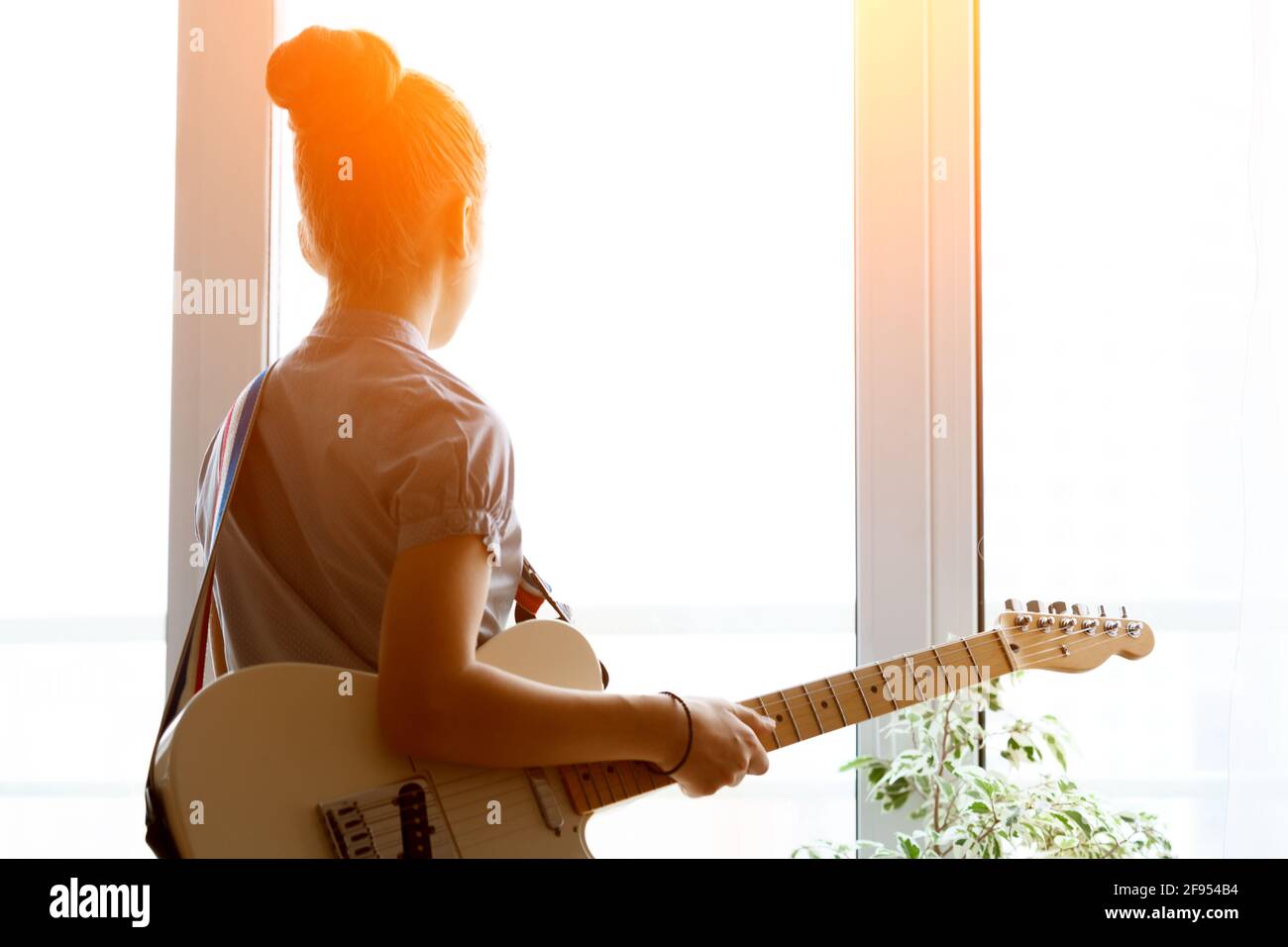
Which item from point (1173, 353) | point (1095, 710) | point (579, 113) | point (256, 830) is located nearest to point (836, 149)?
point (579, 113)

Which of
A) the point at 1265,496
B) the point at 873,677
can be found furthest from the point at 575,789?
the point at 1265,496

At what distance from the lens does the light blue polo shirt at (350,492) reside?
812 mm

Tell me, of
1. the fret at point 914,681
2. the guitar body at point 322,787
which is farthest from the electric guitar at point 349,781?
the fret at point 914,681

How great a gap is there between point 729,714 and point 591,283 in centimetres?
74

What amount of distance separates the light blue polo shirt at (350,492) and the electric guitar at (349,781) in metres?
0.06

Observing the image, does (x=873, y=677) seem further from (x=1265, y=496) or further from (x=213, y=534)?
(x=213, y=534)

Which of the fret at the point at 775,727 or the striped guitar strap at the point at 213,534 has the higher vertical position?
the striped guitar strap at the point at 213,534

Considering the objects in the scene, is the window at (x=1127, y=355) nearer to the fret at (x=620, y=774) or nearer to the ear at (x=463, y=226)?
the fret at (x=620, y=774)

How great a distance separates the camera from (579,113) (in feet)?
4.87

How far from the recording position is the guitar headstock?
3.76 ft

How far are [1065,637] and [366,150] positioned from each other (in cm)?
93

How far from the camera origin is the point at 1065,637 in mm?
1159

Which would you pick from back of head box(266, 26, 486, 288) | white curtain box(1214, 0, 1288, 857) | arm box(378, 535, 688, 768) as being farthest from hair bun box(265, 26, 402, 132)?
white curtain box(1214, 0, 1288, 857)

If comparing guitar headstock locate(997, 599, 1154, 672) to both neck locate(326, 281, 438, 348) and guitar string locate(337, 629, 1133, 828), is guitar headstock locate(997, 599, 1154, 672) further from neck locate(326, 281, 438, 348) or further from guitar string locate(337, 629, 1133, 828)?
neck locate(326, 281, 438, 348)
